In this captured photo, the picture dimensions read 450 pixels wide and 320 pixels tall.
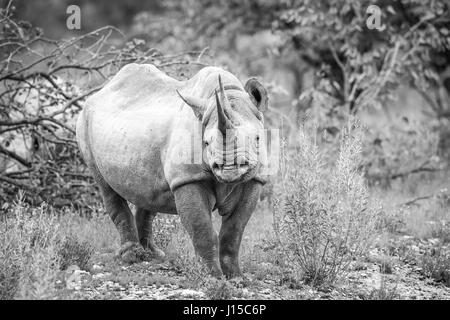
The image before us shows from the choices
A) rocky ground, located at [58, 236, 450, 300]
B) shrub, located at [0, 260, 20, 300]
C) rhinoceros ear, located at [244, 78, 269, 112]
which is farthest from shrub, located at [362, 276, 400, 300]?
shrub, located at [0, 260, 20, 300]

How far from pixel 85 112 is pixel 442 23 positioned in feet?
24.6

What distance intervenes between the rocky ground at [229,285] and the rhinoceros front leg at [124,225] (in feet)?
0.44

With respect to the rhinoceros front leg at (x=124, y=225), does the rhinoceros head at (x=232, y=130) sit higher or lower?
higher

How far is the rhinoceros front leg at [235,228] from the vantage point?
595 centimetres

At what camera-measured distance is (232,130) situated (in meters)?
5.29

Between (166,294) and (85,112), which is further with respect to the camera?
(85,112)

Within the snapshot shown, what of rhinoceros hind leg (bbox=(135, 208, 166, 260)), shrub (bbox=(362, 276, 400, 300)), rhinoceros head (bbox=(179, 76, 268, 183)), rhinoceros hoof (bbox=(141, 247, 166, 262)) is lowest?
shrub (bbox=(362, 276, 400, 300))

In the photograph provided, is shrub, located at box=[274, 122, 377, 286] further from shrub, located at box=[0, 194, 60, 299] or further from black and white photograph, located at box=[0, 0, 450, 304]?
shrub, located at box=[0, 194, 60, 299]

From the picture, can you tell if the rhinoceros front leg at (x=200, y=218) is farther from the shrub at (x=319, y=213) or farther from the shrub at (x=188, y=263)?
the shrub at (x=319, y=213)

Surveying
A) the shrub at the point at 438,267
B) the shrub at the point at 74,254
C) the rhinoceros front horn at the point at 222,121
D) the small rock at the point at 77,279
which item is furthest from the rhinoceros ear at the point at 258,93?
the shrub at the point at 438,267

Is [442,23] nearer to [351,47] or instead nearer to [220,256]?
[351,47]

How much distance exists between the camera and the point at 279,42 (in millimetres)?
13219

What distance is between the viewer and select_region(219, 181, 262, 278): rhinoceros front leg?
19.5ft
